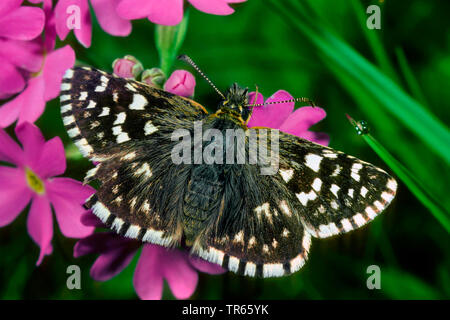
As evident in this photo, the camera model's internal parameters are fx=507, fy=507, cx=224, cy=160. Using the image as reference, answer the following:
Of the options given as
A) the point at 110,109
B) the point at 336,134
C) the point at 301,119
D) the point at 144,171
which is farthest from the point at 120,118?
the point at 336,134

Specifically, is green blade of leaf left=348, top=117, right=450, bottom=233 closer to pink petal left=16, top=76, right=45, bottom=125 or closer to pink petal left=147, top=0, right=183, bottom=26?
pink petal left=147, top=0, right=183, bottom=26

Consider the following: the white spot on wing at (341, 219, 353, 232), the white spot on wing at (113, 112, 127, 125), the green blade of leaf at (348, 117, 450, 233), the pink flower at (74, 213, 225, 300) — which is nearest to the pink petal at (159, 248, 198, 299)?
the pink flower at (74, 213, 225, 300)

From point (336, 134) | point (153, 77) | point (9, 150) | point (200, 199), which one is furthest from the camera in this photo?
point (336, 134)

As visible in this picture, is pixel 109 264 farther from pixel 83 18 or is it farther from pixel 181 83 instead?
pixel 83 18

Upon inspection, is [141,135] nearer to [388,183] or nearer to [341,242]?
[388,183]

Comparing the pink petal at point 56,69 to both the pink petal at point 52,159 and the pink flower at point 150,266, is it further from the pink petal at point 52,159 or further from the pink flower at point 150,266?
the pink flower at point 150,266

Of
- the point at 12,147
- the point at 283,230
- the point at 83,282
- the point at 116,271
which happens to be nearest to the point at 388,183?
the point at 283,230
